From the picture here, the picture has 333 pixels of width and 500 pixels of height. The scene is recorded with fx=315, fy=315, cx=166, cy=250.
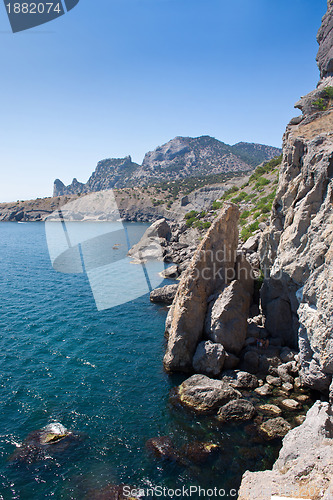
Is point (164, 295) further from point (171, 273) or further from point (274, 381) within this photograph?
point (274, 381)

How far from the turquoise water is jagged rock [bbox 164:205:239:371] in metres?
2.04

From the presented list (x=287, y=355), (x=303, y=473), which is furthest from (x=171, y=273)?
(x=303, y=473)

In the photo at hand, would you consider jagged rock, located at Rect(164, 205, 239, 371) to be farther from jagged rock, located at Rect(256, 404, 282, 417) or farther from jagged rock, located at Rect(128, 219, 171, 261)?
jagged rock, located at Rect(128, 219, 171, 261)

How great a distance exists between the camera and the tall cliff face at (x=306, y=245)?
17934mm

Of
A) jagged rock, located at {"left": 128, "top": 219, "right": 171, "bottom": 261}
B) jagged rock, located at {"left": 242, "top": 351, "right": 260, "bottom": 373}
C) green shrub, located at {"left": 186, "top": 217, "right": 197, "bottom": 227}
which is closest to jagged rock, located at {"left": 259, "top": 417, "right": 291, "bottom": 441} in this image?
jagged rock, located at {"left": 242, "top": 351, "right": 260, "bottom": 373}

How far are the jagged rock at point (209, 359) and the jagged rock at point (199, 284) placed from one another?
0.74 m

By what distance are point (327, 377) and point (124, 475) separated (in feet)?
41.1

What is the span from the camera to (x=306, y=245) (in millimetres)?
20594

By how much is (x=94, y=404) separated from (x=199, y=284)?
11.6 meters

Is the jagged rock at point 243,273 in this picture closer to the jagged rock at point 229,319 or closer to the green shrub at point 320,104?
the jagged rock at point 229,319

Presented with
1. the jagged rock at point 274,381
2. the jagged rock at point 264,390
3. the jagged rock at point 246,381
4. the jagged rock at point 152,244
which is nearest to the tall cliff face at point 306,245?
the jagged rock at point 274,381

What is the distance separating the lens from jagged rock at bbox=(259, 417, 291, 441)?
57.5 ft

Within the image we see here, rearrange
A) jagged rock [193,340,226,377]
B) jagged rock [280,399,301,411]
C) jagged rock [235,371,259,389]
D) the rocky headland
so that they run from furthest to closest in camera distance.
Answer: jagged rock [193,340,226,377]
jagged rock [235,371,259,389]
jagged rock [280,399,301,411]
the rocky headland

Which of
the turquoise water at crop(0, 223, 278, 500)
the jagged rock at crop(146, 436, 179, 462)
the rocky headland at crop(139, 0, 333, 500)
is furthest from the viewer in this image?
the rocky headland at crop(139, 0, 333, 500)
